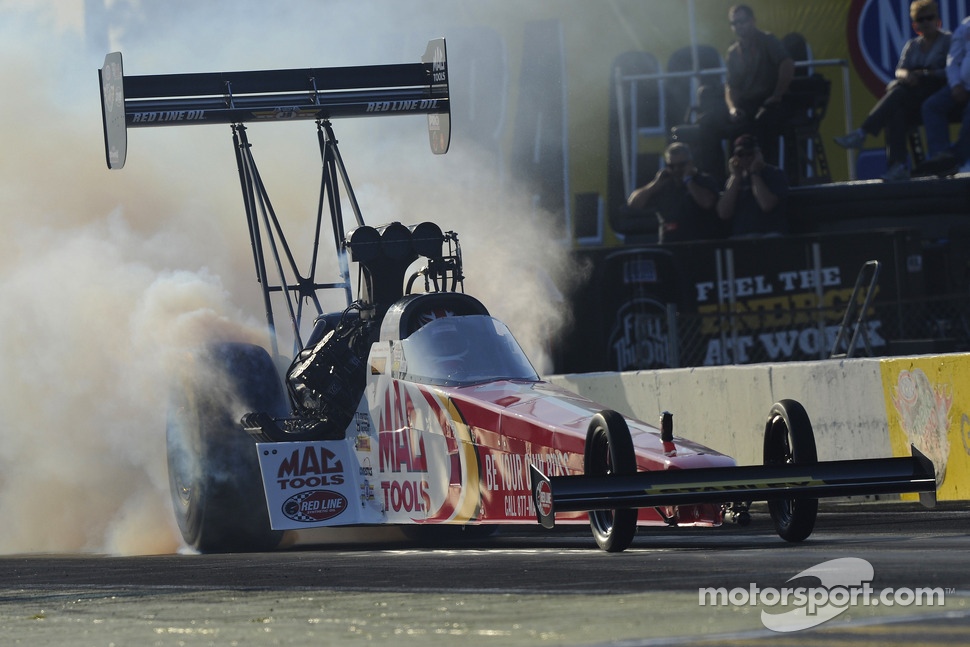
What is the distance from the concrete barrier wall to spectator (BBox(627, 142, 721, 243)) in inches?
175

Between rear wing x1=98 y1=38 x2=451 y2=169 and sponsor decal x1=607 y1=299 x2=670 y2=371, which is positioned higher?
rear wing x1=98 y1=38 x2=451 y2=169

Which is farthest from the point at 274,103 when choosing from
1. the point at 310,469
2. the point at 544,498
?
the point at 544,498

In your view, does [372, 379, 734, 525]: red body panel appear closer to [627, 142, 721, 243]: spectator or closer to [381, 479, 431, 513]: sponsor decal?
[381, 479, 431, 513]: sponsor decal

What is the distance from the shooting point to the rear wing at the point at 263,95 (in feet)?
44.1

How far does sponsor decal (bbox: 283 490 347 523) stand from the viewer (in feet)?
38.4

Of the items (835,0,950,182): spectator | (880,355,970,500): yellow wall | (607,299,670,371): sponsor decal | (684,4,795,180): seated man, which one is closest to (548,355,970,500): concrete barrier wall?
(880,355,970,500): yellow wall

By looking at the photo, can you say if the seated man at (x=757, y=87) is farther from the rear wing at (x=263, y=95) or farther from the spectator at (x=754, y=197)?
the rear wing at (x=263, y=95)

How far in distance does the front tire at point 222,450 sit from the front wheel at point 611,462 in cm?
456

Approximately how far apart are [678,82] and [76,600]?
16.2 m

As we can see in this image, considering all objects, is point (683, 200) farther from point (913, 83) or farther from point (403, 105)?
point (403, 105)

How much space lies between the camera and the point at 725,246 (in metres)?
16.9

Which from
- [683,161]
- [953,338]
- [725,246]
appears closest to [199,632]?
[953,338]

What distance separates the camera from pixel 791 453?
878 cm

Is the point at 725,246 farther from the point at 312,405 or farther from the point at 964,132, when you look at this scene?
the point at 312,405
